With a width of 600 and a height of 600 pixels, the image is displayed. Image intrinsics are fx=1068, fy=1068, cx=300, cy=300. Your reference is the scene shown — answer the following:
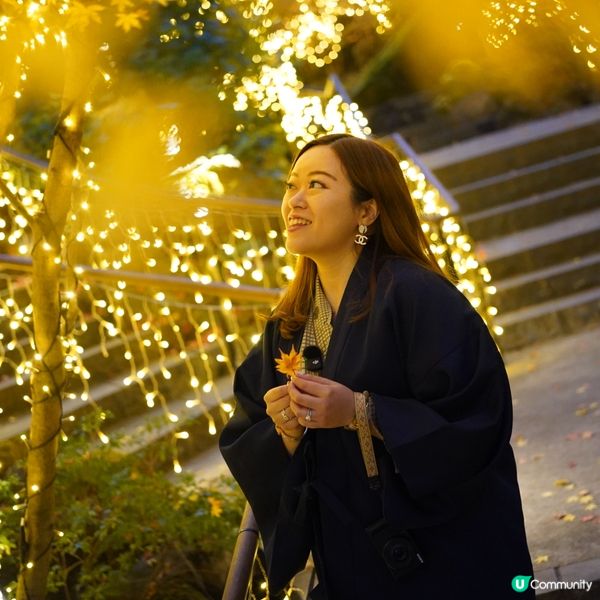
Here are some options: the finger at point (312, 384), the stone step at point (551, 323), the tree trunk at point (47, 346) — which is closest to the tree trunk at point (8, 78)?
the tree trunk at point (47, 346)

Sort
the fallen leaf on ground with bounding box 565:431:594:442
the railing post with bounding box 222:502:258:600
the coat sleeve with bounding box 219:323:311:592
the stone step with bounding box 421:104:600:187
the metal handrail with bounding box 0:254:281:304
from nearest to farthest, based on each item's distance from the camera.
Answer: the coat sleeve with bounding box 219:323:311:592
the railing post with bounding box 222:502:258:600
the metal handrail with bounding box 0:254:281:304
the fallen leaf on ground with bounding box 565:431:594:442
the stone step with bounding box 421:104:600:187

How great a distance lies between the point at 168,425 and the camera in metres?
6.00

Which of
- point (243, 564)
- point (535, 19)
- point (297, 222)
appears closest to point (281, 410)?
point (297, 222)

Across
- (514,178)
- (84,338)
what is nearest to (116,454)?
(84,338)

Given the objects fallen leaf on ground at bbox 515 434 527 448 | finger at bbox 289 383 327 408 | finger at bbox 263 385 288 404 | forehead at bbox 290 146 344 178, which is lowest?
fallen leaf on ground at bbox 515 434 527 448

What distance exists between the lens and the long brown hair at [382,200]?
8.59 feet

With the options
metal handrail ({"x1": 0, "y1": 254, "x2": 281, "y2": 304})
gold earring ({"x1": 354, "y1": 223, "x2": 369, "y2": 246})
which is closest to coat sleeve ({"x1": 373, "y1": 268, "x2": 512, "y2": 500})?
gold earring ({"x1": 354, "y1": 223, "x2": 369, "y2": 246})

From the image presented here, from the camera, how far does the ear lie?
2635 millimetres

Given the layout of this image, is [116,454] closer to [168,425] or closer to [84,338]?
[168,425]

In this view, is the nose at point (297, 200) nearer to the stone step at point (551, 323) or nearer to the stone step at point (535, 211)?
the stone step at point (551, 323)

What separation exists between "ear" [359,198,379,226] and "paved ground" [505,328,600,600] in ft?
5.45

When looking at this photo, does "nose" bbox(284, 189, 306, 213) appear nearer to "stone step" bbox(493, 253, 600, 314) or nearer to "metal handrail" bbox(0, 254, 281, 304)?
"metal handrail" bbox(0, 254, 281, 304)

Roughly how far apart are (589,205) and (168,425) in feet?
15.7

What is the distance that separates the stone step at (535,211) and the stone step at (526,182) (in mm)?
205
